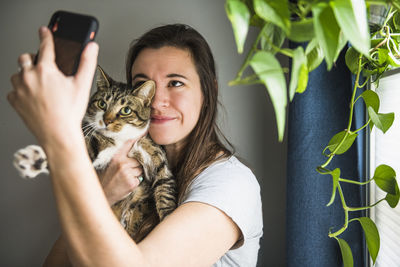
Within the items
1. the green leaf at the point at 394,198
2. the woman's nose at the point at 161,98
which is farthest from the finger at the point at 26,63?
the green leaf at the point at 394,198

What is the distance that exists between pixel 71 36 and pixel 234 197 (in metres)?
0.58

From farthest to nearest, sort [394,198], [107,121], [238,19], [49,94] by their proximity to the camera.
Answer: [107,121], [394,198], [49,94], [238,19]

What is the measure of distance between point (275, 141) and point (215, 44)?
56 cm

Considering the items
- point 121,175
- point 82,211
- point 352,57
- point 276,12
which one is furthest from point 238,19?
point 121,175

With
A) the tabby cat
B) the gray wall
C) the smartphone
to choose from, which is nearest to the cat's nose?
the tabby cat

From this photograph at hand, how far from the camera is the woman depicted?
555mm

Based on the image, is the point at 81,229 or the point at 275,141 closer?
the point at 81,229

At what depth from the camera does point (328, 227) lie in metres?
1.22

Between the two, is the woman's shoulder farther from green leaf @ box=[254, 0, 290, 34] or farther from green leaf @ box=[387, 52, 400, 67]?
green leaf @ box=[254, 0, 290, 34]

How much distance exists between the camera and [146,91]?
3.53 ft

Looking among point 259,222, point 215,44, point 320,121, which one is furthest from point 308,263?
point 215,44

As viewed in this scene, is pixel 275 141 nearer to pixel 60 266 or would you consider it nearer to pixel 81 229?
pixel 60 266

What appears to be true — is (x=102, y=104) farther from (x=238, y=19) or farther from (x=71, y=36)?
(x=238, y=19)

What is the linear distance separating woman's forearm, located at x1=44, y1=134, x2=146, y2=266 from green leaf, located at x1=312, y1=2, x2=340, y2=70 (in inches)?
16.2
